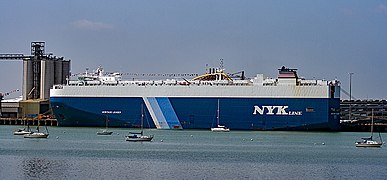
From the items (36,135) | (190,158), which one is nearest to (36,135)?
(36,135)

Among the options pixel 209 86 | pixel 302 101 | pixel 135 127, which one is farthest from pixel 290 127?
pixel 135 127

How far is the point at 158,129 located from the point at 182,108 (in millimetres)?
3146

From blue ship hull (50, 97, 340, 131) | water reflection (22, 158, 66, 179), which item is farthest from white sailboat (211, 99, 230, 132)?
water reflection (22, 158, 66, 179)

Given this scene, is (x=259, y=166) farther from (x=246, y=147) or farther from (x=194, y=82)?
(x=194, y=82)

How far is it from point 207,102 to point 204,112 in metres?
0.97

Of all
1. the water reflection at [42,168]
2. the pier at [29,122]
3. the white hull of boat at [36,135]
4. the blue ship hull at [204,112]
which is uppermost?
the blue ship hull at [204,112]

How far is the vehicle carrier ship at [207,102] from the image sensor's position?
73062mm

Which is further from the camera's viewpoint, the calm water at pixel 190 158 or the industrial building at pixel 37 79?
the industrial building at pixel 37 79

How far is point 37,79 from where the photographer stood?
9500cm

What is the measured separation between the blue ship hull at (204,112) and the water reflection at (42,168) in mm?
32140

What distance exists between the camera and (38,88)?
9500cm

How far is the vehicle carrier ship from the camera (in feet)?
240

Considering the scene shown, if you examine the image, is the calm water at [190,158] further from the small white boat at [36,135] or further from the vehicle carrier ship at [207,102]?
the vehicle carrier ship at [207,102]

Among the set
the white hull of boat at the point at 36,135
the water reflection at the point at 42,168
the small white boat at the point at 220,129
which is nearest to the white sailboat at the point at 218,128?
the small white boat at the point at 220,129
